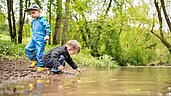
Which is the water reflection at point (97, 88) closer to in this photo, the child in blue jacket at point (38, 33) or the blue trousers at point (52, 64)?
the blue trousers at point (52, 64)

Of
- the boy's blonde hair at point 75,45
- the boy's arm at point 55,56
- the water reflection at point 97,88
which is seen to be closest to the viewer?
the water reflection at point 97,88

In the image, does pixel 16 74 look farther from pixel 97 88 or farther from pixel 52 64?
pixel 97 88

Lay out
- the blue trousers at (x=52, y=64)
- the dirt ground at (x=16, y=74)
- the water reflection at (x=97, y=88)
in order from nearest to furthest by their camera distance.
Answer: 1. the water reflection at (x=97, y=88)
2. the dirt ground at (x=16, y=74)
3. the blue trousers at (x=52, y=64)

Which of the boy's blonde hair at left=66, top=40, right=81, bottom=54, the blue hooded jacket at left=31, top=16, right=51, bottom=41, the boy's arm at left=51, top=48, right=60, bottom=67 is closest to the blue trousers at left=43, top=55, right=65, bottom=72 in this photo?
the boy's arm at left=51, top=48, right=60, bottom=67

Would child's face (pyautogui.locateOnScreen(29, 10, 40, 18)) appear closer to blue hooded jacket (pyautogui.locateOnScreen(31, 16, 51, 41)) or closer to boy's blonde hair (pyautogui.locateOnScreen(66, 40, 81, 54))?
blue hooded jacket (pyautogui.locateOnScreen(31, 16, 51, 41))

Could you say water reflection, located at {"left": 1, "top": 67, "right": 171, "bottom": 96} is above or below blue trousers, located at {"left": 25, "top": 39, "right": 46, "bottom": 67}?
below

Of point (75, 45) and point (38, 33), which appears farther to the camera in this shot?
point (38, 33)

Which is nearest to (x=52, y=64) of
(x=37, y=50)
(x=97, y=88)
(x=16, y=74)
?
(x=16, y=74)

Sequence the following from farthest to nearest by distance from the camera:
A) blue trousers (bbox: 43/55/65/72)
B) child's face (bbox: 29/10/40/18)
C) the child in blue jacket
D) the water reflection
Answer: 1. child's face (bbox: 29/10/40/18)
2. the child in blue jacket
3. blue trousers (bbox: 43/55/65/72)
4. the water reflection

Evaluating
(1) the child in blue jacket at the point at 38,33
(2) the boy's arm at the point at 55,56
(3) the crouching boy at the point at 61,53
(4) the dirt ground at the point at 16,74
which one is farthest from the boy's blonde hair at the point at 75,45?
(1) the child in blue jacket at the point at 38,33

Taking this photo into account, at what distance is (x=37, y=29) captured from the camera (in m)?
8.46

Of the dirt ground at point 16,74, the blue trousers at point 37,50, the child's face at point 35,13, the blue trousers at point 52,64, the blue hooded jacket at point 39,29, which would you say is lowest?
the dirt ground at point 16,74

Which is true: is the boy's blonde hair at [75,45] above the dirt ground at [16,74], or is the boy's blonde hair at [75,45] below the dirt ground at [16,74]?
above

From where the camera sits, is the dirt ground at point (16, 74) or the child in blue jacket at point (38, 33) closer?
the dirt ground at point (16, 74)
